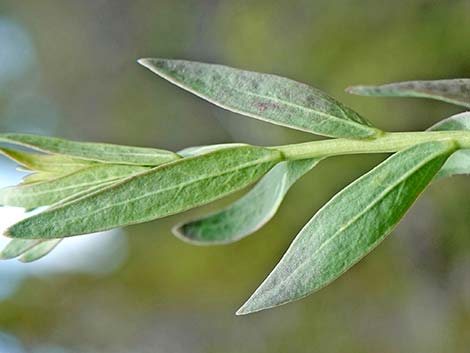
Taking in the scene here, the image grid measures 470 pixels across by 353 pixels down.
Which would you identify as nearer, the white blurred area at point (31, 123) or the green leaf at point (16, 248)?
the green leaf at point (16, 248)

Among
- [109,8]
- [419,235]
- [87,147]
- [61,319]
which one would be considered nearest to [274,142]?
[419,235]

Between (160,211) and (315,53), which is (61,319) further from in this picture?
(160,211)

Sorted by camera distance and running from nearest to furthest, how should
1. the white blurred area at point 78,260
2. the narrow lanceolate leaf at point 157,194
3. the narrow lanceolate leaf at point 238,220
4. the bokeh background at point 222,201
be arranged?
1. the narrow lanceolate leaf at point 157,194
2. the narrow lanceolate leaf at point 238,220
3. the bokeh background at point 222,201
4. the white blurred area at point 78,260

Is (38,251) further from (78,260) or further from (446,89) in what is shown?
(78,260)

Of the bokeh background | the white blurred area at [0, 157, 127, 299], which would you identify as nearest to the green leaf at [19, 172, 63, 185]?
the bokeh background

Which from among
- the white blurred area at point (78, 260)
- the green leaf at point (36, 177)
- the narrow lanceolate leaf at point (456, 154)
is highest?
the narrow lanceolate leaf at point (456, 154)

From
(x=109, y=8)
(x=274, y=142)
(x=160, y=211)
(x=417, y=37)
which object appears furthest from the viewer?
(x=109, y=8)

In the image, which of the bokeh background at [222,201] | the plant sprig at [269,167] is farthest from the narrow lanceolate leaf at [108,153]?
the bokeh background at [222,201]

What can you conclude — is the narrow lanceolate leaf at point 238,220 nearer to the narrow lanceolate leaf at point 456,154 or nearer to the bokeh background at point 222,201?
the narrow lanceolate leaf at point 456,154
